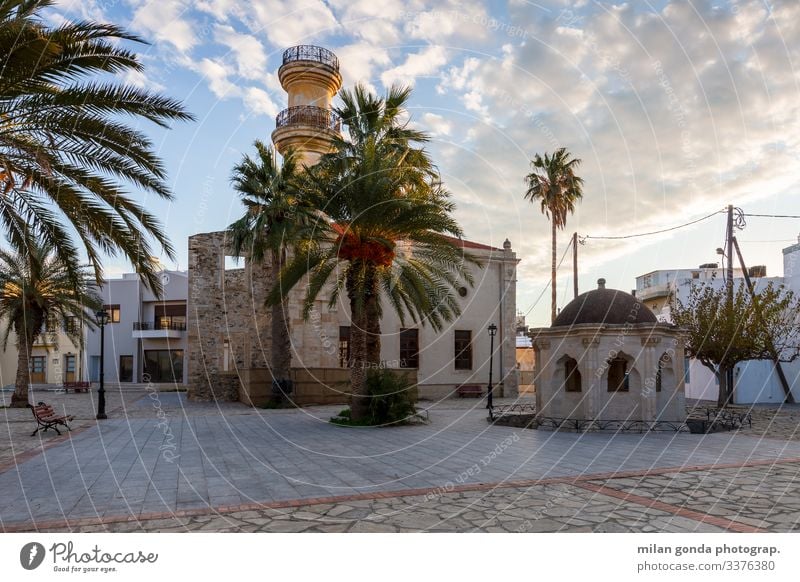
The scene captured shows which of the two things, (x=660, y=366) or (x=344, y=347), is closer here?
(x=660, y=366)

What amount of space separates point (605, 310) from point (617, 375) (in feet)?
7.17

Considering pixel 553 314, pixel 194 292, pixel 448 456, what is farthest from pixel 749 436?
pixel 194 292

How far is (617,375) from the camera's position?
56.7 ft

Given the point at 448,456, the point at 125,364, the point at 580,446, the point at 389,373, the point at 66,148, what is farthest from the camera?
the point at 125,364

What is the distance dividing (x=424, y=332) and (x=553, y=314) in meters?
9.48

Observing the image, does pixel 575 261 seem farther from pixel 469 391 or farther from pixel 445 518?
pixel 445 518

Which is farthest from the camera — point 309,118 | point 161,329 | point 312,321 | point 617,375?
point 161,329

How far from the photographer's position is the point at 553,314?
3556 cm

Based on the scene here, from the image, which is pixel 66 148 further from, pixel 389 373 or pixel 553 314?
pixel 553 314

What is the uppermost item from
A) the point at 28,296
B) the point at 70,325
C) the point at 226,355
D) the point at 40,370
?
the point at 28,296

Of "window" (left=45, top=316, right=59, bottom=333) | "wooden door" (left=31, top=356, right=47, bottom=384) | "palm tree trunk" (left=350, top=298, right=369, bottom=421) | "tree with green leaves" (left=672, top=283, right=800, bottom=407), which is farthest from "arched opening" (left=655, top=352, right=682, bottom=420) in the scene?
"wooden door" (left=31, top=356, right=47, bottom=384)

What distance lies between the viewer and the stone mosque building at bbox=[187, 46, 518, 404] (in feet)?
94.6

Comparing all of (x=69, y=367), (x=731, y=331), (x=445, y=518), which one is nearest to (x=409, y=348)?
(x=731, y=331)

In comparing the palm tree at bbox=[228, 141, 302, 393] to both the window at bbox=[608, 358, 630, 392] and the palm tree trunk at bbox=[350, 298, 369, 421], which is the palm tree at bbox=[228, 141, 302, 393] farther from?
the window at bbox=[608, 358, 630, 392]
